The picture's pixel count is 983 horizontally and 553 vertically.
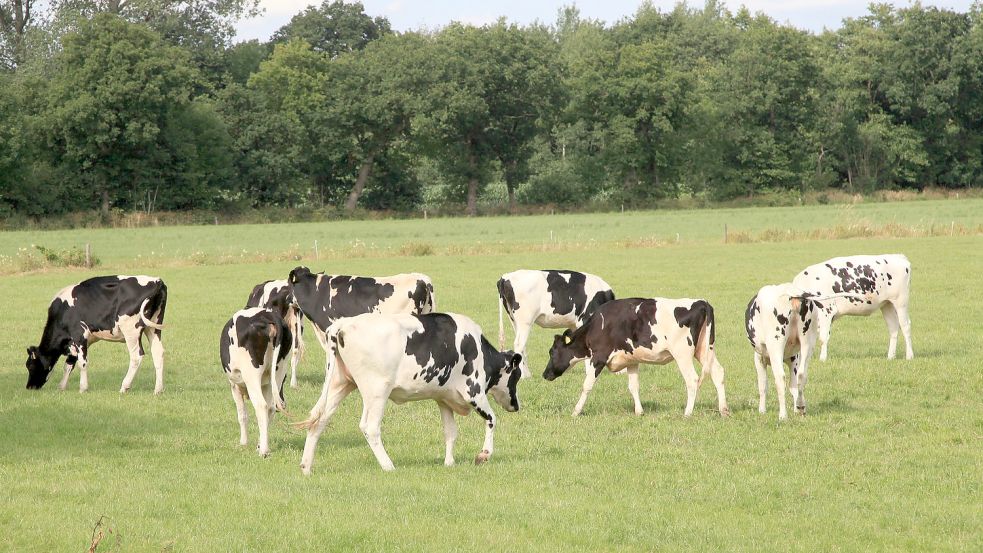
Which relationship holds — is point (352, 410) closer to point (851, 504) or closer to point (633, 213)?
point (851, 504)

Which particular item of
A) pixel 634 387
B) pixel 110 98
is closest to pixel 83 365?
pixel 634 387

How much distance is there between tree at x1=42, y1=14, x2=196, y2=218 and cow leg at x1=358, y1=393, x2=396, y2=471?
68859 millimetres

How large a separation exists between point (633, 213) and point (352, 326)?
77084 millimetres

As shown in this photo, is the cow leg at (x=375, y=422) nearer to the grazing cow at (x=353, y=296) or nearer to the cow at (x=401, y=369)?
the cow at (x=401, y=369)

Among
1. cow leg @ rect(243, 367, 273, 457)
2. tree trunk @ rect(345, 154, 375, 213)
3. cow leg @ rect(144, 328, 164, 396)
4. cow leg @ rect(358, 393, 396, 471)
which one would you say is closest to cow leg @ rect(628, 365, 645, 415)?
cow leg @ rect(358, 393, 396, 471)

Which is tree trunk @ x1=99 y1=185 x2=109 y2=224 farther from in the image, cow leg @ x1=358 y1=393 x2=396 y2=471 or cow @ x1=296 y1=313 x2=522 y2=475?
cow leg @ x1=358 y1=393 x2=396 y2=471

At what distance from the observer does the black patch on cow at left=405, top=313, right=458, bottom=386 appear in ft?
36.2

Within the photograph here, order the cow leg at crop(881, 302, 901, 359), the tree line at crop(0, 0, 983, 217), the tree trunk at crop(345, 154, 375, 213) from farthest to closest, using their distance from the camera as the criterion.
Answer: the tree trunk at crop(345, 154, 375, 213) < the tree line at crop(0, 0, 983, 217) < the cow leg at crop(881, 302, 901, 359)

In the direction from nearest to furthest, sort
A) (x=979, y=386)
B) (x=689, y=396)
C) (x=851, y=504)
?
(x=851, y=504), (x=689, y=396), (x=979, y=386)

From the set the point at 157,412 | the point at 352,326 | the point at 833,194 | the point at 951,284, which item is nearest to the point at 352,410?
the point at 157,412

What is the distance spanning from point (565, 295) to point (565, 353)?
131 inches

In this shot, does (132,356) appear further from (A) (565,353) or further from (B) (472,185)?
(B) (472,185)

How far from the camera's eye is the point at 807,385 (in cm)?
1627

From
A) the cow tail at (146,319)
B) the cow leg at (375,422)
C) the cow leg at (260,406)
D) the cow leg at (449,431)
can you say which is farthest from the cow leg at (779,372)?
the cow tail at (146,319)
